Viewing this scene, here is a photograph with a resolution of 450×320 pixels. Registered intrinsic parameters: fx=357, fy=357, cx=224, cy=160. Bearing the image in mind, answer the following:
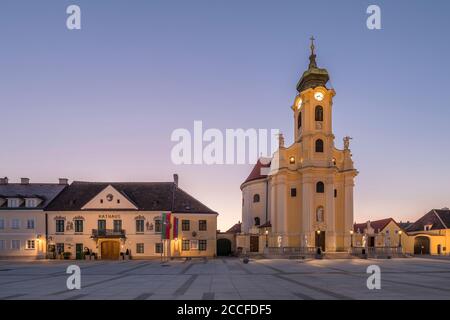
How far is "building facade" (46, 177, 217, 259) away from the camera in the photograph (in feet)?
155

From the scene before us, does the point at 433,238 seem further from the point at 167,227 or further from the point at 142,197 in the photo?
the point at 142,197

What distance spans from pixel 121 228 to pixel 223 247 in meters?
17.0

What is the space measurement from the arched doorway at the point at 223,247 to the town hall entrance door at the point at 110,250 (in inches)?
640

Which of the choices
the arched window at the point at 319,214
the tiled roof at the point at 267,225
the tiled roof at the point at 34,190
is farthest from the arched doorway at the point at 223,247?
the tiled roof at the point at 34,190

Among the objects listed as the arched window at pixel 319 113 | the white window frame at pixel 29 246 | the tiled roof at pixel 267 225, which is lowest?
the white window frame at pixel 29 246

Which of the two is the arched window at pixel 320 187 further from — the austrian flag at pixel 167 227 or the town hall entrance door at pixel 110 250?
the town hall entrance door at pixel 110 250

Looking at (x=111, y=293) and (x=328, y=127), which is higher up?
(x=328, y=127)

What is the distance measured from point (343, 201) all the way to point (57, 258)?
1572 inches

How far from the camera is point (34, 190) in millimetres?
51594

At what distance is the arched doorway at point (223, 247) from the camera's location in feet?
185

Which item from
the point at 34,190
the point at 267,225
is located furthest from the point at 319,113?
Answer: the point at 34,190
